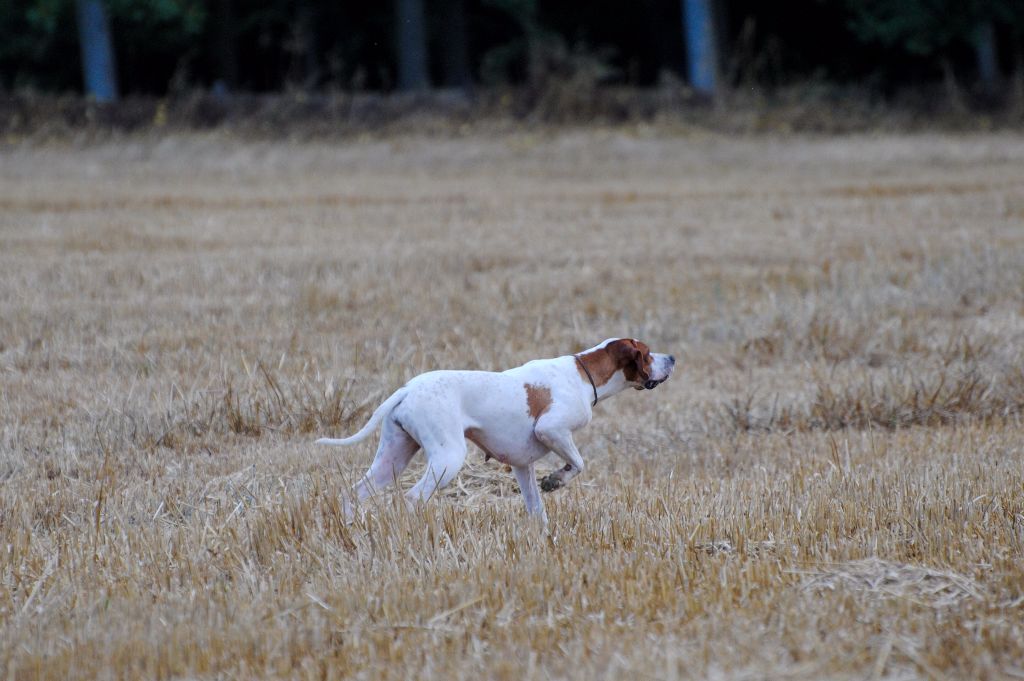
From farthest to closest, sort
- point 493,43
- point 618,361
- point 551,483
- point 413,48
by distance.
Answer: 1. point 493,43
2. point 413,48
3. point 618,361
4. point 551,483

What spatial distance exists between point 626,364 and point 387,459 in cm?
112

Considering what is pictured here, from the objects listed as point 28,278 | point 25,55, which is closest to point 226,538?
point 28,278

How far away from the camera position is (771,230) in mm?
13664

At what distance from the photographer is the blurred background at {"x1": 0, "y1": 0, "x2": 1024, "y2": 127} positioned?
27.1 m

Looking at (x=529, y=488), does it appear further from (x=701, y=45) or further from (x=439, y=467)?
(x=701, y=45)

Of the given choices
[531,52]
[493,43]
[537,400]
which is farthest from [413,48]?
[537,400]

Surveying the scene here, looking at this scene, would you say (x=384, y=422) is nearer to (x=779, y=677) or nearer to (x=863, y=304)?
(x=779, y=677)

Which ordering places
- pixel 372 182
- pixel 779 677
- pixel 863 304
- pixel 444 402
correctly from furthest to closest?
pixel 372 182 → pixel 863 304 → pixel 444 402 → pixel 779 677

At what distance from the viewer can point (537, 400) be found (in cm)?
492

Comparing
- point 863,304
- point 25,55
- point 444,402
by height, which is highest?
point 25,55

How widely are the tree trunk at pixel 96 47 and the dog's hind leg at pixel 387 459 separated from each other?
1023 inches

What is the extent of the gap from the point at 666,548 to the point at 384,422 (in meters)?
1.30

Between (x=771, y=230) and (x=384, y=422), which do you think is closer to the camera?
(x=384, y=422)

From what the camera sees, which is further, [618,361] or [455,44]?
[455,44]
